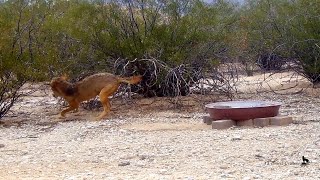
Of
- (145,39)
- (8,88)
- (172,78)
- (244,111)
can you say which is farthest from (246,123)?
(8,88)

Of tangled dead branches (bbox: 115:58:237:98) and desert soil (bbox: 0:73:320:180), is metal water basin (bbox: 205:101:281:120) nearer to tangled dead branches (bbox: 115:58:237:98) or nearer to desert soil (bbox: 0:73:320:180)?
desert soil (bbox: 0:73:320:180)

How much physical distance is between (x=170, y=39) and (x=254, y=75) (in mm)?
11233

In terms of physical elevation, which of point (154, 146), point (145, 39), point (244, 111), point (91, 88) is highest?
point (145, 39)

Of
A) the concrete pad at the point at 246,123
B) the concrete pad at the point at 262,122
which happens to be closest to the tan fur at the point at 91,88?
the concrete pad at the point at 246,123

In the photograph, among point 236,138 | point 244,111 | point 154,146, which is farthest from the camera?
point 244,111

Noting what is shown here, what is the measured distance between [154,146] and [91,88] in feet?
14.3

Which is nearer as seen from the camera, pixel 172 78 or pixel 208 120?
pixel 208 120

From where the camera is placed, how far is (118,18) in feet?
52.7

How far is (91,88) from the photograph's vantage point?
1400 cm

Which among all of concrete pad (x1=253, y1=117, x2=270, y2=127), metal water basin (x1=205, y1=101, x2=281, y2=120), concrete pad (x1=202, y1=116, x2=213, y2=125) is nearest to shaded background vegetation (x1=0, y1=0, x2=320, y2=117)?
concrete pad (x1=202, y1=116, x2=213, y2=125)

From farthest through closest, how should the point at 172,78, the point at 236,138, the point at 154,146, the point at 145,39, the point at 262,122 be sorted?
the point at 145,39 < the point at 172,78 < the point at 262,122 < the point at 236,138 < the point at 154,146

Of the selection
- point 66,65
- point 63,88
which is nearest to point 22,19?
point 66,65

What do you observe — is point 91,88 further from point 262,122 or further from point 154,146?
point 154,146

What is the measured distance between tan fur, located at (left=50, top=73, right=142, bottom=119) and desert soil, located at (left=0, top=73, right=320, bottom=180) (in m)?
0.38
